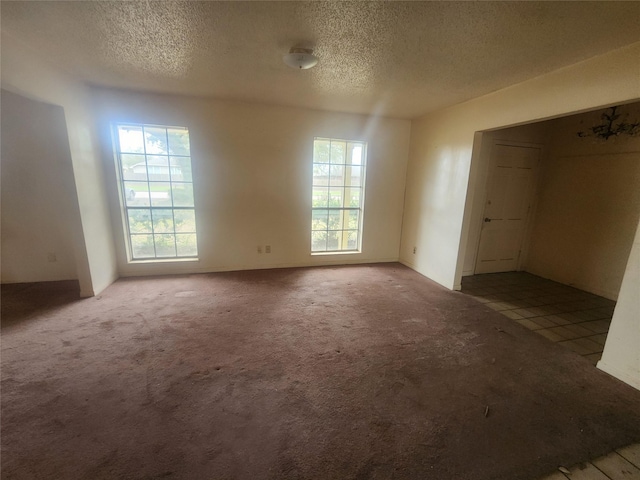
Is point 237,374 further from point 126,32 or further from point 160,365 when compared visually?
point 126,32

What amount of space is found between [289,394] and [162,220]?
318 cm

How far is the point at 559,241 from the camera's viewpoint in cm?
412

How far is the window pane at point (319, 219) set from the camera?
443cm

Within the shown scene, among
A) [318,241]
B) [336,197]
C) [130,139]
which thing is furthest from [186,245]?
[336,197]

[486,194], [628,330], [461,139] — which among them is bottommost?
[628,330]

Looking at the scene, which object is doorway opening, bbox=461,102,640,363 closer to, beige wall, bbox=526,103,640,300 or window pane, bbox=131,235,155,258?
beige wall, bbox=526,103,640,300

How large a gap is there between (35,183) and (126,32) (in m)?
2.67

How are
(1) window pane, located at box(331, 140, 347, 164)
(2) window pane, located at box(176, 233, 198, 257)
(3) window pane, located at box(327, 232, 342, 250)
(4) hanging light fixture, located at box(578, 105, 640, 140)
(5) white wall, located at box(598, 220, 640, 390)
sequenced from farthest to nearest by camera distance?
(3) window pane, located at box(327, 232, 342, 250) → (1) window pane, located at box(331, 140, 347, 164) → (2) window pane, located at box(176, 233, 198, 257) → (4) hanging light fixture, located at box(578, 105, 640, 140) → (5) white wall, located at box(598, 220, 640, 390)

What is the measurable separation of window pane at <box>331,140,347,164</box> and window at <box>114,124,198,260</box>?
2135 mm

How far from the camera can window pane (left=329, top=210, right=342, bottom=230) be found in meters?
4.55

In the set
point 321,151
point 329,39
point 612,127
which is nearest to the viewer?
point 329,39

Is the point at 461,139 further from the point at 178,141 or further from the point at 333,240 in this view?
the point at 178,141

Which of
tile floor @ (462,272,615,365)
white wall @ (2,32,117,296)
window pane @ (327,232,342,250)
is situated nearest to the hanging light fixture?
tile floor @ (462,272,615,365)

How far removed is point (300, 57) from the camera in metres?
2.16
